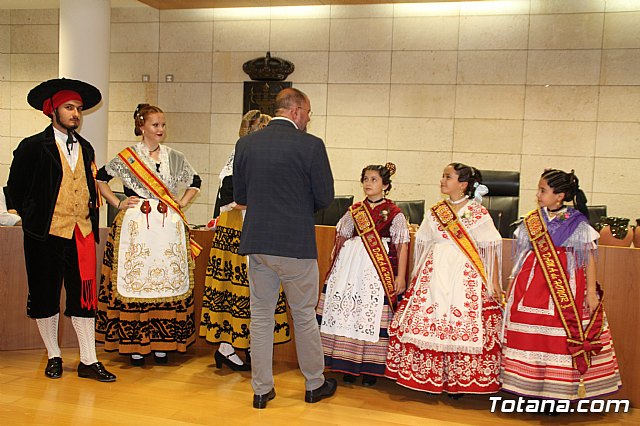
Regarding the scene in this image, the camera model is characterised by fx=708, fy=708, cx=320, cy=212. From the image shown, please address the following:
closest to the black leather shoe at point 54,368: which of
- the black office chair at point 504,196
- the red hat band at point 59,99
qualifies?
the red hat band at point 59,99

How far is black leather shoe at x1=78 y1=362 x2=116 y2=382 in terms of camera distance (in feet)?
12.3

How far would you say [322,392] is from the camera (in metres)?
3.57

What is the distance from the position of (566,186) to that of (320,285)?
4.95 feet

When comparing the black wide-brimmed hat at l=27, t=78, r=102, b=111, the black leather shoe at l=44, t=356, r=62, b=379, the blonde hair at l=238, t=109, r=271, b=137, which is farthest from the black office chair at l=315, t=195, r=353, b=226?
the black leather shoe at l=44, t=356, r=62, b=379

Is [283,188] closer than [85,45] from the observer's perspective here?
Yes

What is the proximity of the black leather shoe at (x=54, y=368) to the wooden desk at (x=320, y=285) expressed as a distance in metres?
0.60

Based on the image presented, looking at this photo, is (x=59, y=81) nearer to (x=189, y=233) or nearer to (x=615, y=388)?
(x=189, y=233)

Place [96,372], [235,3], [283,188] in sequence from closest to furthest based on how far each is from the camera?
[283,188] → [96,372] → [235,3]

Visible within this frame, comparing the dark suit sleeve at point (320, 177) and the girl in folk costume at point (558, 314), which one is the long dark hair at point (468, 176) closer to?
the girl in folk costume at point (558, 314)

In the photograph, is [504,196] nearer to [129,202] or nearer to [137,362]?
[129,202]

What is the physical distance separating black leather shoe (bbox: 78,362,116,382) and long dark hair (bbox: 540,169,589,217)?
2.48 meters

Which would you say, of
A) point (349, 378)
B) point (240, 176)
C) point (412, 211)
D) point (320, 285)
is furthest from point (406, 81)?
point (240, 176)

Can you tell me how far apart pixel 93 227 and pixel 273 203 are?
1221 mm

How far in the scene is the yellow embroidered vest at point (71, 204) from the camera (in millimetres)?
3676
